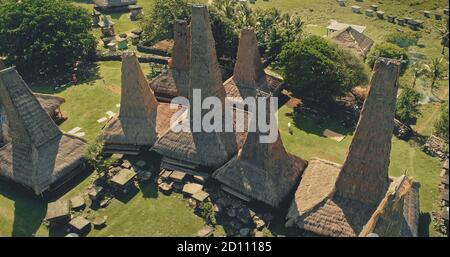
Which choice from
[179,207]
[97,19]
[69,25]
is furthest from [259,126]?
[97,19]

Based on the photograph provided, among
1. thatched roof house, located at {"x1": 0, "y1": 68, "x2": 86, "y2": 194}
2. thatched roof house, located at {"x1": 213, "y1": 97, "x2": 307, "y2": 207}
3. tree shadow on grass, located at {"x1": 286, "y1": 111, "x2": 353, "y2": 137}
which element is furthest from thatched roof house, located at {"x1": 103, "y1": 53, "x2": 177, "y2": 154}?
tree shadow on grass, located at {"x1": 286, "y1": 111, "x2": 353, "y2": 137}

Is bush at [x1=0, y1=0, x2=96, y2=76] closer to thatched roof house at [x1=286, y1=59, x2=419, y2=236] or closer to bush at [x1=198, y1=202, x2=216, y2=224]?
bush at [x1=198, y1=202, x2=216, y2=224]

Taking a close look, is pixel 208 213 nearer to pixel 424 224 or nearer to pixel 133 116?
pixel 133 116

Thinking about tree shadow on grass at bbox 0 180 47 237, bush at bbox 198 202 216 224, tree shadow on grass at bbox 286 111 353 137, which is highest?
tree shadow on grass at bbox 286 111 353 137

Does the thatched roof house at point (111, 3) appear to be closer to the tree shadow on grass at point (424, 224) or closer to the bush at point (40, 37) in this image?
the bush at point (40, 37)

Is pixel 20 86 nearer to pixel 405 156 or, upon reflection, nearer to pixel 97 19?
pixel 405 156

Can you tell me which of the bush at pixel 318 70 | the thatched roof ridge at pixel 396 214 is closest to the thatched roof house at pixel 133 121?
the bush at pixel 318 70
